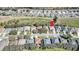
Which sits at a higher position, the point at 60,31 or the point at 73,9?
the point at 73,9

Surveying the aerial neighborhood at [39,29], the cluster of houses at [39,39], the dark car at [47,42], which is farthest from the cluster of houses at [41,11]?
the dark car at [47,42]

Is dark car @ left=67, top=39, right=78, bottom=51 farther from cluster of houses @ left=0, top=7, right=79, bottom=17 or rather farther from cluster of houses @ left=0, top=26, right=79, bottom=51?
cluster of houses @ left=0, top=7, right=79, bottom=17

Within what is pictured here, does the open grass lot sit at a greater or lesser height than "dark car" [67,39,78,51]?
greater

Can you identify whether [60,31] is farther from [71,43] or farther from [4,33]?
[4,33]

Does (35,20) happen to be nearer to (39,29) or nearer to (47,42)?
(39,29)

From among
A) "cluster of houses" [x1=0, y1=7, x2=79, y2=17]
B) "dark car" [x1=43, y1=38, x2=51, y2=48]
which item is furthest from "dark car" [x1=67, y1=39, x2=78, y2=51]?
"cluster of houses" [x1=0, y1=7, x2=79, y2=17]

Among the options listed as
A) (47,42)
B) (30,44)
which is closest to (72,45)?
(47,42)
